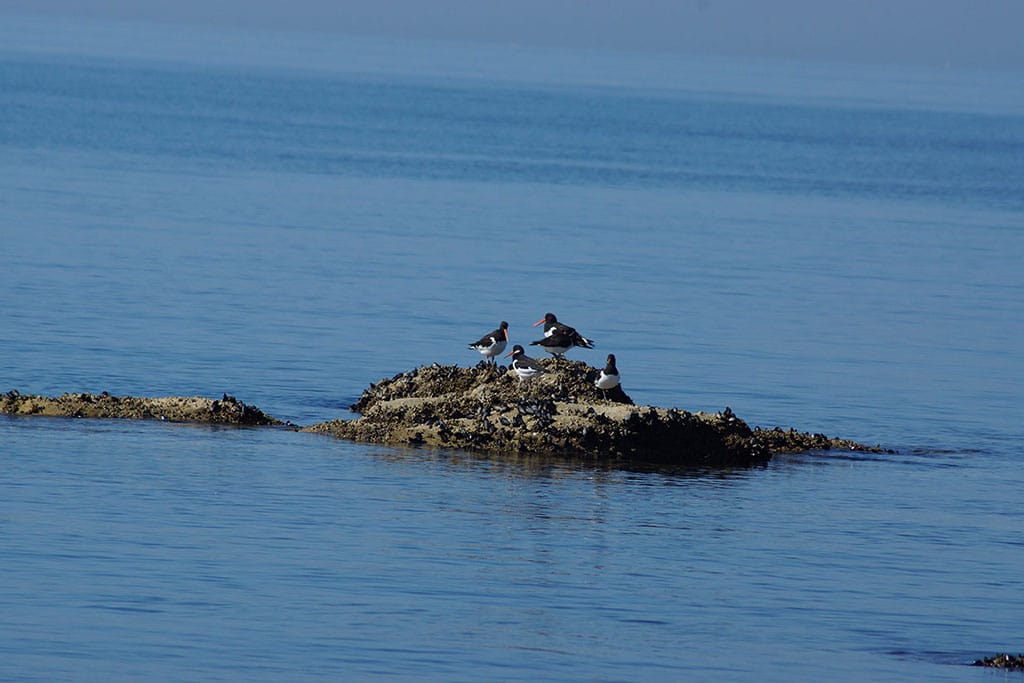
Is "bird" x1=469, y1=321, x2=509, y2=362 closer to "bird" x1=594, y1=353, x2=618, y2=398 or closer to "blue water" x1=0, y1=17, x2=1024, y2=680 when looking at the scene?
"bird" x1=594, y1=353, x2=618, y2=398

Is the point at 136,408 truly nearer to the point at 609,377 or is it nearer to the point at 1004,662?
the point at 609,377

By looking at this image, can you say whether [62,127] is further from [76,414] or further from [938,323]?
[76,414]

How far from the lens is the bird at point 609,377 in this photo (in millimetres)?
21344

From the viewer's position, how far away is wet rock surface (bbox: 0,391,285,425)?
2219 centimetres

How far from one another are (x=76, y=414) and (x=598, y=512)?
7.43 m

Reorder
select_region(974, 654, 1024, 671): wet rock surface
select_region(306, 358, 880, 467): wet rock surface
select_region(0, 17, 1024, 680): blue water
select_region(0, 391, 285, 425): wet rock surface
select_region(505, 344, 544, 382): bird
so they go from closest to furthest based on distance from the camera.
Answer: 1. select_region(974, 654, 1024, 671): wet rock surface
2. select_region(0, 17, 1024, 680): blue water
3. select_region(306, 358, 880, 467): wet rock surface
4. select_region(505, 344, 544, 382): bird
5. select_region(0, 391, 285, 425): wet rock surface

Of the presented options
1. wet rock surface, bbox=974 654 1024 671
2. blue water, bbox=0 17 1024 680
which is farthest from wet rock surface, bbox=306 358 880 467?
wet rock surface, bbox=974 654 1024 671

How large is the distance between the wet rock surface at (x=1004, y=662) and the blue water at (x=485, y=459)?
213 mm

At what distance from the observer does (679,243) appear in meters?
51.6

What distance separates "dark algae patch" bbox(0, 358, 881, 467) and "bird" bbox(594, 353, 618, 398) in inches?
8.1

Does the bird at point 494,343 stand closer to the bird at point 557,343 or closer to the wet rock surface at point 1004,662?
the bird at point 557,343

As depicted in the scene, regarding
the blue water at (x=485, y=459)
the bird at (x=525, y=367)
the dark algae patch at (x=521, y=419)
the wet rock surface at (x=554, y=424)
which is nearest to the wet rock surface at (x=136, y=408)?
the dark algae patch at (x=521, y=419)

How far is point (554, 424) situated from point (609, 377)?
92cm

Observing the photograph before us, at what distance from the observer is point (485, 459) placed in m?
20.7
